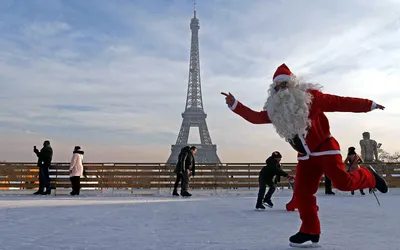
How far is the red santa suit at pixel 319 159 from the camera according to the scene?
338cm

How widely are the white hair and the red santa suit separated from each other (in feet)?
0.17

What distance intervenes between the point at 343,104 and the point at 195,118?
51379 mm

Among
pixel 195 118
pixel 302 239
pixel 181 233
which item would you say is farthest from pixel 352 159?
pixel 195 118

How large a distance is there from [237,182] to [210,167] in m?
1.12

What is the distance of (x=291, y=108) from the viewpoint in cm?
351

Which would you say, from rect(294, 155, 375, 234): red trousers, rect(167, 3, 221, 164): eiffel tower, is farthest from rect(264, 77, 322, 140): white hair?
rect(167, 3, 221, 164): eiffel tower

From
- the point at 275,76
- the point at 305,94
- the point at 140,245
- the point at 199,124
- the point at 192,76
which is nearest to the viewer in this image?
the point at 140,245

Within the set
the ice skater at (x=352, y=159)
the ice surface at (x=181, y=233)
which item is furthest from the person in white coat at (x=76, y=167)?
the ice skater at (x=352, y=159)

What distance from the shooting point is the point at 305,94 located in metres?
3.57

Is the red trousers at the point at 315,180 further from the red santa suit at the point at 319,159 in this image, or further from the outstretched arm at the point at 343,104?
the outstretched arm at the point at 343,104

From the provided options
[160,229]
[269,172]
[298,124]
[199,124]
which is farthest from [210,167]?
[199,124]

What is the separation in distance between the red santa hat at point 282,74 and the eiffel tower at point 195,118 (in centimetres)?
4229

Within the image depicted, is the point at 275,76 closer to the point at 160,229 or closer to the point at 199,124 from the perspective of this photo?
the point at 160,229

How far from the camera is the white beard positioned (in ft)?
11.3
